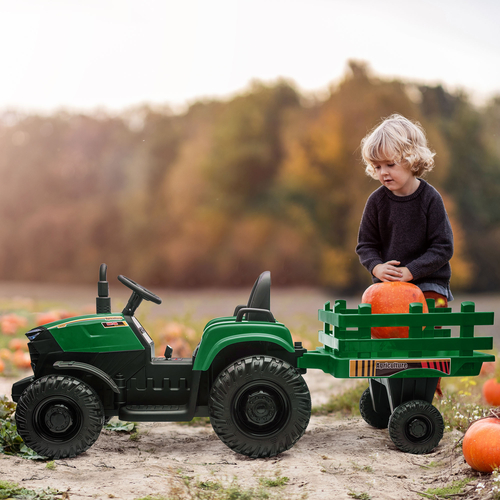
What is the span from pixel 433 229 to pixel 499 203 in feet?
31.3

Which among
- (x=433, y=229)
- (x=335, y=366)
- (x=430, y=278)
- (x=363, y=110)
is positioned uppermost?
(x=363, y=110)

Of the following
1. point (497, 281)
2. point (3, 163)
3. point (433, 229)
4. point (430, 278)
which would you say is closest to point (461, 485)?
point (430, 278)

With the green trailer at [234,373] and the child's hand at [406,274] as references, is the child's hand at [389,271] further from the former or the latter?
the green trailer at [234,373]

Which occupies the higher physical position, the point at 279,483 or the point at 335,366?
the point at 335,366

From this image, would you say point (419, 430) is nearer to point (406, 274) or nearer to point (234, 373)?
point (406, 274)

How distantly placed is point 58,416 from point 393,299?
6.62 ft

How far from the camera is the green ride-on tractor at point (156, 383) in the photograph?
3.28 m

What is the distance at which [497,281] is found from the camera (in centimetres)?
1187

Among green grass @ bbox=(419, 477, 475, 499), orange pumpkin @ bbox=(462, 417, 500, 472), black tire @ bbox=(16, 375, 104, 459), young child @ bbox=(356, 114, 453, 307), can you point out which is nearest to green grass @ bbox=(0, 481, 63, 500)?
black tire @ bbox=(16, 375, 104, 459)

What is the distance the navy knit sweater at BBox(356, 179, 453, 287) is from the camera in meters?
3.59

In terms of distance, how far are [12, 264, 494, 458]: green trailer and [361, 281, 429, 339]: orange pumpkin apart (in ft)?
0.37

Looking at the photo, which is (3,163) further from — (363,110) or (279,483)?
(279,483)

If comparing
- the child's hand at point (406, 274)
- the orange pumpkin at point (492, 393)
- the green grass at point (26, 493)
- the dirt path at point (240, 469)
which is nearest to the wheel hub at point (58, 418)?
the dirt path at point (240, 469)

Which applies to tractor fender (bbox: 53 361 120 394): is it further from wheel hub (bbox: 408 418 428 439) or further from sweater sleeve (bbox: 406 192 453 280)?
sweater sleeve (bbox: 406 192 453 280)
